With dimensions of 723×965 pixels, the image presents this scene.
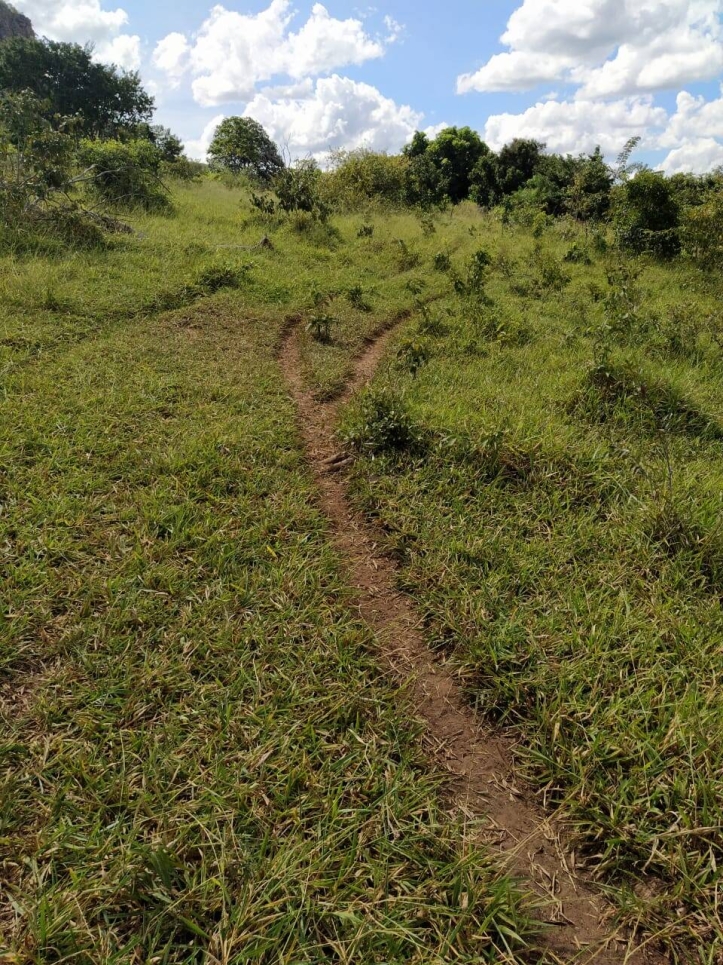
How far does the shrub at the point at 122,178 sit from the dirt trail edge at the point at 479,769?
37.4 feet

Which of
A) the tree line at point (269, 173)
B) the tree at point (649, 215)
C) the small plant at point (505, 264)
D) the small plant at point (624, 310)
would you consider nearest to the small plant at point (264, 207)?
the tree line at point (269, 173)

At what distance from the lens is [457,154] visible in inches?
1048

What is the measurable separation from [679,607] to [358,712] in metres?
1.79

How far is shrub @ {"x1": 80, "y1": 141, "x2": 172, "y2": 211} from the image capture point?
1092 cm

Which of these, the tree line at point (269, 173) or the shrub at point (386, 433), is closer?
the shrub at point (386, 433)

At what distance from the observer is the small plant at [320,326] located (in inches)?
249

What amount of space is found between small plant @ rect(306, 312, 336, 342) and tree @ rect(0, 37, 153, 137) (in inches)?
1087

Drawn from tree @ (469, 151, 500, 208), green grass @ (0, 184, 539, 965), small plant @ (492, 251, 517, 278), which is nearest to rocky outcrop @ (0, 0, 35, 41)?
tree @ (469, 151, 500, 208)

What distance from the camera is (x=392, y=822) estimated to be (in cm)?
169

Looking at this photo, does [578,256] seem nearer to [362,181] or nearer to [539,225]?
[539,225]

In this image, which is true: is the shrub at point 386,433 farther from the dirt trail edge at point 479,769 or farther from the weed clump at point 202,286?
the weed clump at point 202,286

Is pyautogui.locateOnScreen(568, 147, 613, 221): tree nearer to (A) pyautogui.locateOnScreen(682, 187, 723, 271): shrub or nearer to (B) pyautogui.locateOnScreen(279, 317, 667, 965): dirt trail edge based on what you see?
(A) pyautogui.locateOnScreen(682, 187, 723, 271): shrub

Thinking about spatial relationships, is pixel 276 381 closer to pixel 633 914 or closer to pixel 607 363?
pixel 607 363

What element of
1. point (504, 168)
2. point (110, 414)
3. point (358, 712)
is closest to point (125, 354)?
point (110, 414)
